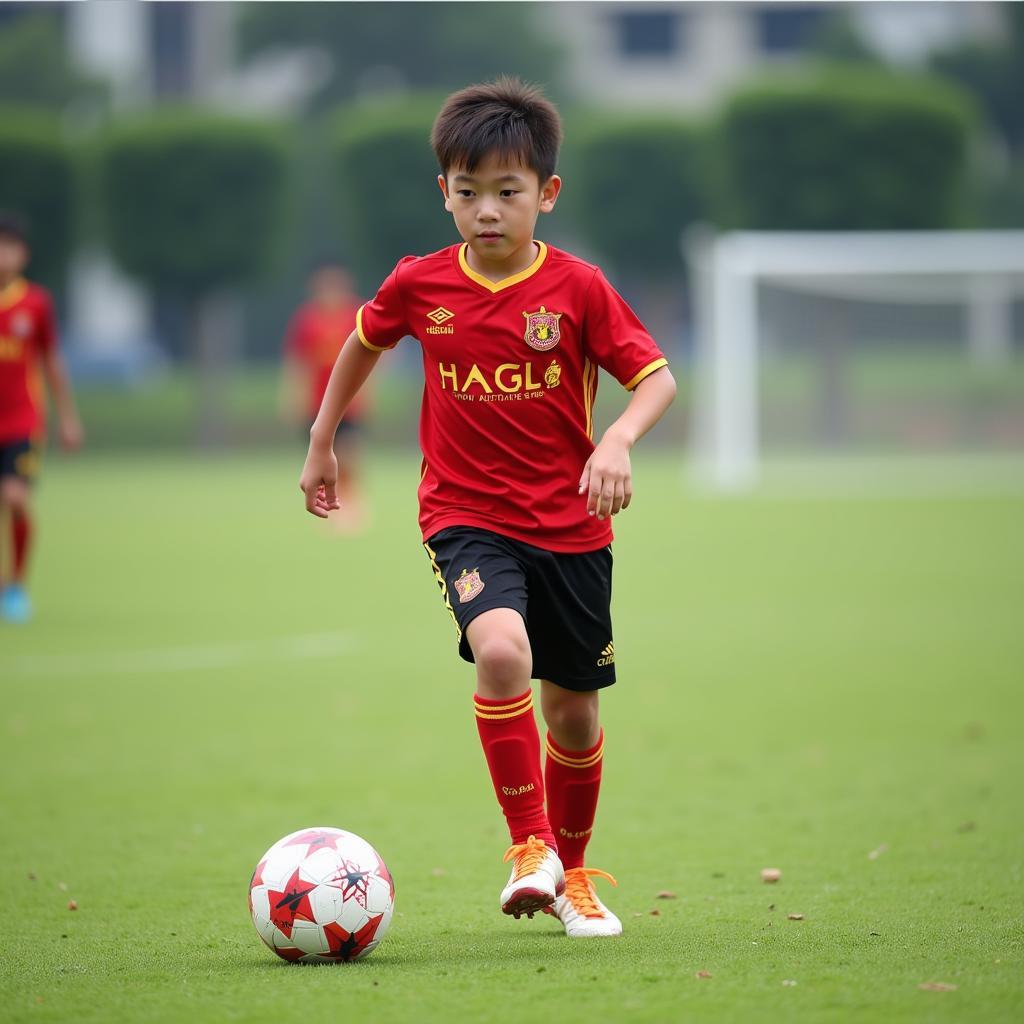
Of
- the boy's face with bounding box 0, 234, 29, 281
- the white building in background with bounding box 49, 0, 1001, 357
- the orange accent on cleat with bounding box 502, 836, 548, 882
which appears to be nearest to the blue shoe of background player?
the boy's face with bounding box 0, 234, 29, 281

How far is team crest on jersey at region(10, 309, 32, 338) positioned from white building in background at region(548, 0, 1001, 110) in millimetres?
47171

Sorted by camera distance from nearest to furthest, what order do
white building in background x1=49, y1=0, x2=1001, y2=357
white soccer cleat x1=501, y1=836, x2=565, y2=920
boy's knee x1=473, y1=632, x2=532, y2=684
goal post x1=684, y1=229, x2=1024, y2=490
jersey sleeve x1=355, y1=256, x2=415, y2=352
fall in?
white soccer cleat x1=501, y1=836, x2=565, y2=920
boy's knee x1=473, y1=632, x2=532, y2=684
jersey sleeve x1=355, y1=256, x2=415, y2=352
goal post x1=684, y1=229, x2=1024, y2=490
white building in background x1=49, y1=0, x2=1001, y2=357

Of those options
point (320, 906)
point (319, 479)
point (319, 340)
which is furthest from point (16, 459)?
point (319, 340)

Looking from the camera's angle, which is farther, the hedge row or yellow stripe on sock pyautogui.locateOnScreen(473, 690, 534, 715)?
the hedge row

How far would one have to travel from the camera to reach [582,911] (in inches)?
168

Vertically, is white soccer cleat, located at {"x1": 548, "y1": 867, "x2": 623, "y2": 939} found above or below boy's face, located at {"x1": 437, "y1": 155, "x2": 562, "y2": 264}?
below

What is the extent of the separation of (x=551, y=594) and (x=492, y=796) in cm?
219

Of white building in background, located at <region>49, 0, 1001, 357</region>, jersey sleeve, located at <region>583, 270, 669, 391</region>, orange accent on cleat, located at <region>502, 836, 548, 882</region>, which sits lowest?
orange accent on cleat, located at <region>502, 836, 548, 882</region>

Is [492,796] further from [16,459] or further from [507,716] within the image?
[16,459]

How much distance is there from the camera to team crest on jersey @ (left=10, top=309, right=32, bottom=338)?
10930mm

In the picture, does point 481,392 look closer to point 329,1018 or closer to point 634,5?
point 329,1018

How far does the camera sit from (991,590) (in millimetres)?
12258

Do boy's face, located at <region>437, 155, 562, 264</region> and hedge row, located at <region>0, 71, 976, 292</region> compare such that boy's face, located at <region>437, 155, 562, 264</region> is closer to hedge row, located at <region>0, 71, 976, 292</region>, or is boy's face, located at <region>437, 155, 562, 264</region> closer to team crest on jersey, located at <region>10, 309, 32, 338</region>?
team crest on jersey, located at <region>10, 309, 32, 338</region>

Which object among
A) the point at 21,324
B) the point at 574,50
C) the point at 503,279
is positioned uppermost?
the point at 574,50
